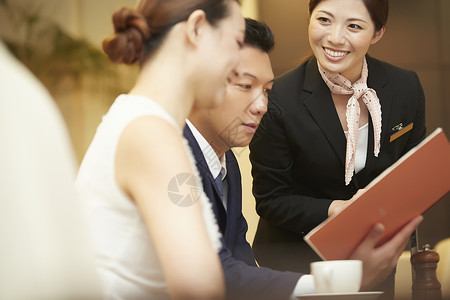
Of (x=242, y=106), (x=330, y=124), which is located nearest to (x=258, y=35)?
(x=242, y=106)

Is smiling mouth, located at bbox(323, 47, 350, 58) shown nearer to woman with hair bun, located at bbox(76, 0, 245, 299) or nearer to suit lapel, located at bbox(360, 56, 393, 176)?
suit lapel, located at bbox(360, 56, 393, 176)

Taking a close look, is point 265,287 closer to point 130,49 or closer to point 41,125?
point 130,49

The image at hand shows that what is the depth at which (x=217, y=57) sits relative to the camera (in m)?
1.00

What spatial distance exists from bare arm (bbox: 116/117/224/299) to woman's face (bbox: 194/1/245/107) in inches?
7.5

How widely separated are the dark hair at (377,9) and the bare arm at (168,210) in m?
0.93

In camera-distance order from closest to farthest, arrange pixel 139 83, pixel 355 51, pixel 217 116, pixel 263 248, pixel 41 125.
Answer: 1. pixel 41 125
2. pixel 139 83
3. pixel 217 116
4. pixel 355 51
5. pixel 263 248

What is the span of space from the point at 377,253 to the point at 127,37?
0.55 meters

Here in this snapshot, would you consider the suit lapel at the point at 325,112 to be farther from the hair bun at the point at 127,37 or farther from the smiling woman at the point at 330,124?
the hair bun at the point at 127,37

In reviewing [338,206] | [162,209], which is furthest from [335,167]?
[162,209]

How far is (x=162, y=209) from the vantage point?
743mm

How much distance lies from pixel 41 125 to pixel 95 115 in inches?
36.3

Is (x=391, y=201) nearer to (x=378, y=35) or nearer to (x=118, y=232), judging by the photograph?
(x=118, y=232)

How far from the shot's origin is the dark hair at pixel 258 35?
1520mm

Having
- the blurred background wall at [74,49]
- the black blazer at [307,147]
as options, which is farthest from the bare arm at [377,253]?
the blurred background wall at [74,49]
